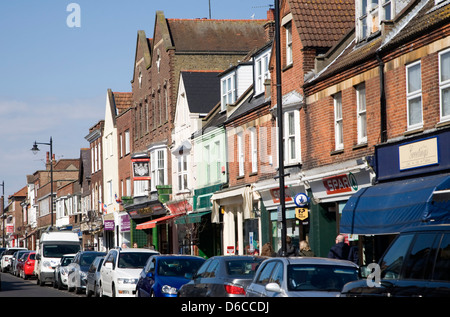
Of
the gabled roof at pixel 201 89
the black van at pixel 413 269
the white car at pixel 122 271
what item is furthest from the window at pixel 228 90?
the black van at pixel 413 269

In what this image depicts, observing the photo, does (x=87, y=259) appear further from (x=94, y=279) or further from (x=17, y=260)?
(x=17, y=260)

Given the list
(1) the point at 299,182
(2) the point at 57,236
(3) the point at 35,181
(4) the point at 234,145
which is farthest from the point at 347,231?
(3) the point at 35,181

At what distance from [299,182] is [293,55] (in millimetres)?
4382

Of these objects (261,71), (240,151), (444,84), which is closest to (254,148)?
(240,151)

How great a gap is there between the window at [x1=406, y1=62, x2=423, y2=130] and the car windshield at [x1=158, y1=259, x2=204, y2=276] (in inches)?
254

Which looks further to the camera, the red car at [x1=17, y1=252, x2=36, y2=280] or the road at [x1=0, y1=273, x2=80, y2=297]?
the red car at [x1=17, y1=252, x2=36, y2=280]

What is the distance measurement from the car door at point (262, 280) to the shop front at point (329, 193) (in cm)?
1015

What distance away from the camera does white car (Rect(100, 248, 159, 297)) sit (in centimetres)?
2339

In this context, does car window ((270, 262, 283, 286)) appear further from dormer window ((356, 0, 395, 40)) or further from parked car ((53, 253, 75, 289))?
parked car ((53, 253, 75, 289))

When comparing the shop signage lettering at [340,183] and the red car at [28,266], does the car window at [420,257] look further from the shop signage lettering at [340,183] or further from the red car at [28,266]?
the red car at [28,266]

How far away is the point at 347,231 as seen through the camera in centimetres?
2281

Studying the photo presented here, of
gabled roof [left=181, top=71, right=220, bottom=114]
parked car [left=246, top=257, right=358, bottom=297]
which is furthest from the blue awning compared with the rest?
gabled roof [left=181, top=71, right=220, bottom=114]

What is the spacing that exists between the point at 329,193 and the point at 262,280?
42.6 ft
